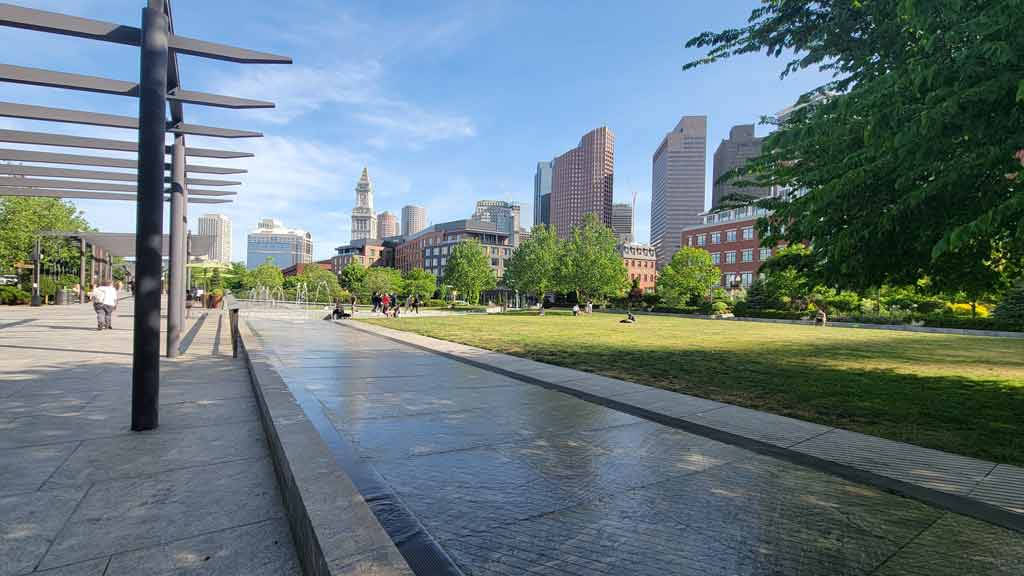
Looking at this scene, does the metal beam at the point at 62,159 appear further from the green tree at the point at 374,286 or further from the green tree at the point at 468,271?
the green tree at the point at 374,286

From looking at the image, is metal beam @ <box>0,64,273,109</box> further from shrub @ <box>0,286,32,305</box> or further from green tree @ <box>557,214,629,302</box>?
green tree @ <box>557,214,629,302</box>

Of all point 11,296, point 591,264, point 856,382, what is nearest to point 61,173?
point 856,382

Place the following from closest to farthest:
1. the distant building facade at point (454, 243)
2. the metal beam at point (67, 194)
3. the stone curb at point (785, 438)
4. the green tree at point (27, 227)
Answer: the stone curb at point (785, 438) → the metal beam at point (67, 194) → the green tree at point (27, 227) → the distant building facade at point (454, 243)

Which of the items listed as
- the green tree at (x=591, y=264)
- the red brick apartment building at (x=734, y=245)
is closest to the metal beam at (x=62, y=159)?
the green tree at (x=591, y=264)

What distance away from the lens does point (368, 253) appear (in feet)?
551

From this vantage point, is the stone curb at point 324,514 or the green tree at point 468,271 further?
the green tree at point 468,271

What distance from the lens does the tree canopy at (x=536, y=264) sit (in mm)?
56312

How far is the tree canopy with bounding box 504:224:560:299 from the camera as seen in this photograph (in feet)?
185

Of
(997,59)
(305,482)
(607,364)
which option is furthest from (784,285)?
(305,482)

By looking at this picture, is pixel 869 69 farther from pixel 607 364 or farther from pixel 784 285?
pixel 784 285

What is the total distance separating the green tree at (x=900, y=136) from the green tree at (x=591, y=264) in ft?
135

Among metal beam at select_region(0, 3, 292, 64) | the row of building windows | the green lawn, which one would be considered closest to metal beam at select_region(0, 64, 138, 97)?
metal beam at select_region(0, 3, 292, 64)

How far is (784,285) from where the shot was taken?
50.0m

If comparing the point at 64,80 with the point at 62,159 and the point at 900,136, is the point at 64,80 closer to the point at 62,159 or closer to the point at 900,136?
the point at 62,159
